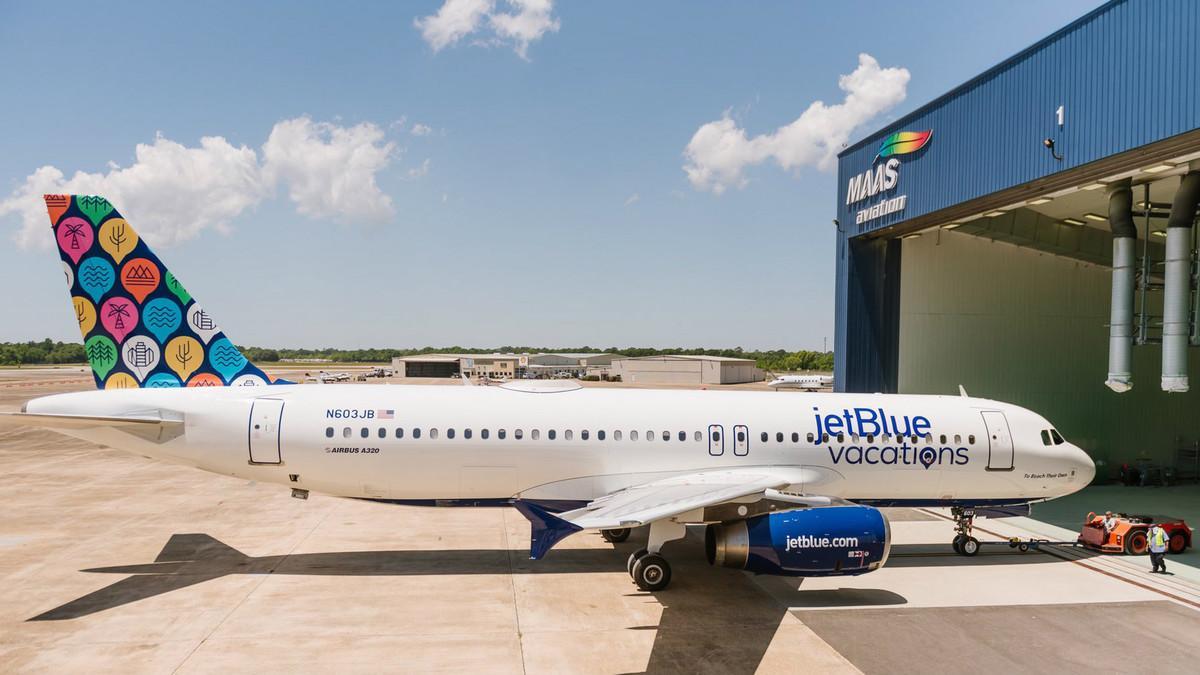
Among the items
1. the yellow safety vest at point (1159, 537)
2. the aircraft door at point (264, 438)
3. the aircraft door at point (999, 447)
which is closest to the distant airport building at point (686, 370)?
the aircraft door at point (999, 447)

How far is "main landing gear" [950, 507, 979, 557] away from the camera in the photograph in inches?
609

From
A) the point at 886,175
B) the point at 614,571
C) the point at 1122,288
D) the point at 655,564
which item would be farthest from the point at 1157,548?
the point at 886,175

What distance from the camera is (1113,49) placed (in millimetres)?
13625

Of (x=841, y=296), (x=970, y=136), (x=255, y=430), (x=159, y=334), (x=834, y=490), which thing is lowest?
(x=834, y=490)

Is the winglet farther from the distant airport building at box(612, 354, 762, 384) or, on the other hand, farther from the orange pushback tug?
the distant airport building at box(612, 354, 762, 384)

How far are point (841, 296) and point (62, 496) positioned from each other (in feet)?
79.3

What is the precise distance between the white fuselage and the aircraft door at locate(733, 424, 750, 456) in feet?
0.07

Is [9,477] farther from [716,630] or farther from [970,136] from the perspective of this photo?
[970,136]

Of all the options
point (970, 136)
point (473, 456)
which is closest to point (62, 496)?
point (473, 456)

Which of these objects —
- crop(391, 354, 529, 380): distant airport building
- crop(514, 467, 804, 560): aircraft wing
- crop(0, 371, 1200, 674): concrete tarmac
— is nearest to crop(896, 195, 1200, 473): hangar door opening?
crop(0, 371, 1200, 674): concrete tarmac

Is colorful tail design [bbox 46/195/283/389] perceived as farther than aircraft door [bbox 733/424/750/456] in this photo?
No

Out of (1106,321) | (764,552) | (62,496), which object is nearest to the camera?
(764,552)

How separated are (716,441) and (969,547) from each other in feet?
21.0

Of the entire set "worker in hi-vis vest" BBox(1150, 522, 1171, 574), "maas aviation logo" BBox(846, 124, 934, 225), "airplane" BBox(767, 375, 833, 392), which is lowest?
"worker in hi-vis vest" BBox(1150, 522, 1171, 574)
